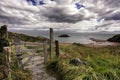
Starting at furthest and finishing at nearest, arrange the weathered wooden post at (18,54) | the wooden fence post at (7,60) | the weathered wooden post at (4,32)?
1. the weathered wooden post at (4,32)
2. the weathered wooden post at (18,54)
3. the wooden fence post at (7,60)

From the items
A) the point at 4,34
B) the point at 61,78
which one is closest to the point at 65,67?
the point at 61,78

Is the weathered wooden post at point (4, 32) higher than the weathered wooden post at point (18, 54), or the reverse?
the weathered wooden post at point (4, 32)

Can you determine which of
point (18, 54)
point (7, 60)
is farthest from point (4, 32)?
point (7, 60)

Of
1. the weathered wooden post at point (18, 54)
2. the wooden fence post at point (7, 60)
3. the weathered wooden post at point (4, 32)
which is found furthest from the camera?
the weathered wooden post at point (4, 32)

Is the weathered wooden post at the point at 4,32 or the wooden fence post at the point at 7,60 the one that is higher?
the weathered wooden post at the point at 4,32

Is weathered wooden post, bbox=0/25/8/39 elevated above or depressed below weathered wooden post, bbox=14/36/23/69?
above

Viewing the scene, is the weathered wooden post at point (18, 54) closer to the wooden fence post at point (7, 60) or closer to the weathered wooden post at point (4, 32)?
the wooden fence post at point (7, 60)

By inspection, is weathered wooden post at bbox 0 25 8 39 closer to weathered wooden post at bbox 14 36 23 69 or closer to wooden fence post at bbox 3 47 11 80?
weathered wooden post at bbox 14 36 23 69

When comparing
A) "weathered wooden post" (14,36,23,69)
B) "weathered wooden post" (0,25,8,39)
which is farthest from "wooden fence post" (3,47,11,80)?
"weathered wooden post" (0,25,8,39)

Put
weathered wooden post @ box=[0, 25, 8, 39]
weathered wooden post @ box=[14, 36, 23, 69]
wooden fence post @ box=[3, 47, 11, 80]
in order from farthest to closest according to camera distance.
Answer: weathered wooden post @ box=[0, 25, 8, 39]
weathered wooden post @ box=[14, 36, 23, 69]
wooden fence post @ box=[3, 47, 11, 80]

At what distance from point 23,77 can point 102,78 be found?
11.9 ft

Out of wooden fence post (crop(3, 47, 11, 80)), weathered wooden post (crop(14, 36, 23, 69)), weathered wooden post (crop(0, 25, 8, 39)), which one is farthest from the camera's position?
weathered wooden post (crop(0, 25, 8, 39))

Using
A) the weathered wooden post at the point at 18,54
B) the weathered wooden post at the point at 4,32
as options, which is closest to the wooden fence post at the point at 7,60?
the weathered wooden post at the point at 18,54

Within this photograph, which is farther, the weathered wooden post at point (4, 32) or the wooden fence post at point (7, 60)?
the weathered wooden post at point (4, 32)
